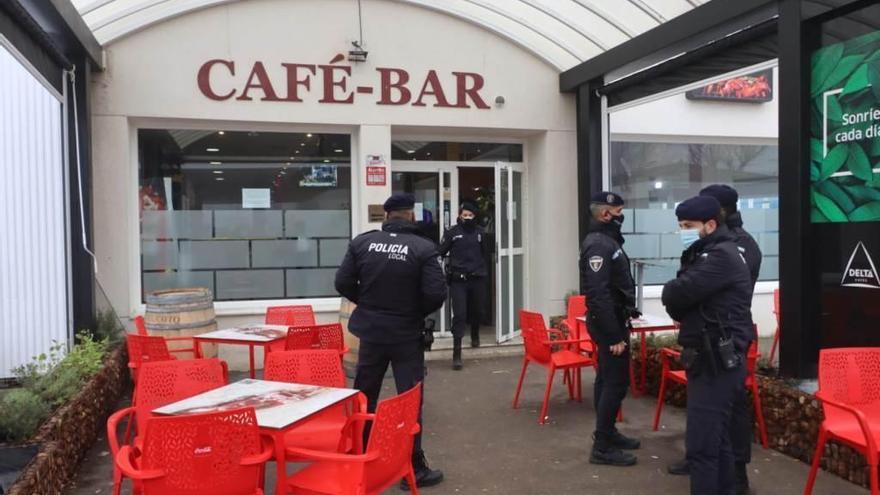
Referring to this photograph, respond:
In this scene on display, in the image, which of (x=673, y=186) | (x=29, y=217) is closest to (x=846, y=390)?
(x=673, y=186)

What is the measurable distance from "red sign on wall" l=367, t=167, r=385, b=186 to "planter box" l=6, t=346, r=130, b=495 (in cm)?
314

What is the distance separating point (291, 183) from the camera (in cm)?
778

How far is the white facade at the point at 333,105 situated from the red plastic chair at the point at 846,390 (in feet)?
15.1

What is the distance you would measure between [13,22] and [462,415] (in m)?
4.42

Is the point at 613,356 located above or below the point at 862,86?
below

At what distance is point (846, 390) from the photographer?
3.71 metres

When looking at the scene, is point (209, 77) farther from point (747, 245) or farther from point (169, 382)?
point (747, 245)

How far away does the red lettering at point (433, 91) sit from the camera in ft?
25.4

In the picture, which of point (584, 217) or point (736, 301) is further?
point (584, 217)

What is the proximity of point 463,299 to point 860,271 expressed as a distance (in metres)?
3.80

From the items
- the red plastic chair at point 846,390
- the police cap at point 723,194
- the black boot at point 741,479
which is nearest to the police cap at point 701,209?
the police cap at point 723,194

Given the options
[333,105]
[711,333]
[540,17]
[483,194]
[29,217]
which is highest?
[540,17]

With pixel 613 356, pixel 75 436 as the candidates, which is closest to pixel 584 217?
pixel 613 356

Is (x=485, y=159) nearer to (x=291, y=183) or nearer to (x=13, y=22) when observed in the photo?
(x=291, y=183)
